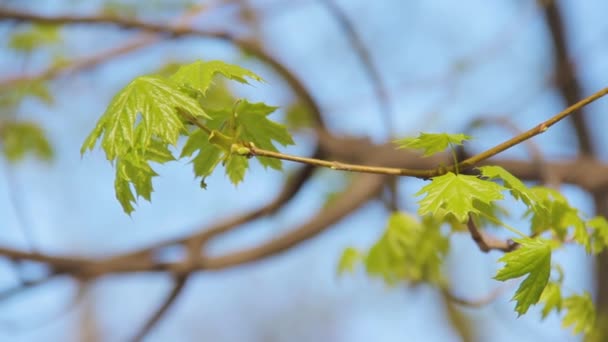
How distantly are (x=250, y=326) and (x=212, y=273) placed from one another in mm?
4351

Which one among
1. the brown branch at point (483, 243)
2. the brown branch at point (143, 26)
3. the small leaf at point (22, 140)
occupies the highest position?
the brown branch at point (143, 26)

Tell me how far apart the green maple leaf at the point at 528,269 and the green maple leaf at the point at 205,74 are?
0.33m

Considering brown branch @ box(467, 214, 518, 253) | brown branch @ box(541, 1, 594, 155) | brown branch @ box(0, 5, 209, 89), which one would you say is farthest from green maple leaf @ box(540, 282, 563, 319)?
brown branch @ box(541, 1, 594, 155)

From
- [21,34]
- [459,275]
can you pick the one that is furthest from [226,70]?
[459,275]

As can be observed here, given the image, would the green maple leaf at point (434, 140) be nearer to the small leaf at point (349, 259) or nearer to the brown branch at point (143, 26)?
the small leaf at point (349, 259)

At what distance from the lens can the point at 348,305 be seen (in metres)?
5.65

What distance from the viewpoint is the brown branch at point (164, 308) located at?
1659 millimetres

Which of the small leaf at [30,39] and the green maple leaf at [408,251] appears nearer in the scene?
the green maple leaf at [408,251]

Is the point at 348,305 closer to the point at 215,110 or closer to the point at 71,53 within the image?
the point at 71,53

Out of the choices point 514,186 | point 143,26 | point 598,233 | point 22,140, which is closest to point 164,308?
point 143,26

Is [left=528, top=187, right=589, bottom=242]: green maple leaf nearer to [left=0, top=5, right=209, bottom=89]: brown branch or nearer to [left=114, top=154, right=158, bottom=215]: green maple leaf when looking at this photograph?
[left=114, top=154, right=158, bottom=215]: green maple leaf

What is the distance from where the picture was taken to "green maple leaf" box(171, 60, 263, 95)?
2.30 feet

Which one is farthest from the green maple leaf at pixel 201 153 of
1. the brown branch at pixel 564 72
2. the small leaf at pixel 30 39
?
the brown branch at pixel 564 72

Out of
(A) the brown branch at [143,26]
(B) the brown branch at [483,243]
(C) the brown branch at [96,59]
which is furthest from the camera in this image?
(C) the brown branch at [96,59]
